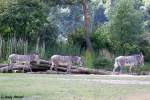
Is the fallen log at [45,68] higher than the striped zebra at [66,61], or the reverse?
the striped zebra at [66,61]

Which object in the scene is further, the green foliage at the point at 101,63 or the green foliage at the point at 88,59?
the green foliage at the point at 88,59

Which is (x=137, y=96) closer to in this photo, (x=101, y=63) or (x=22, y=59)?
(x=22, y=59)

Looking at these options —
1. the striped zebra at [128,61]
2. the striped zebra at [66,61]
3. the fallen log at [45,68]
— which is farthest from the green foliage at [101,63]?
the fallen log at [45,68]

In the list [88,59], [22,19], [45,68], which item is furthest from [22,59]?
[22,19]

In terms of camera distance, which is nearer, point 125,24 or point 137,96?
point 137,96

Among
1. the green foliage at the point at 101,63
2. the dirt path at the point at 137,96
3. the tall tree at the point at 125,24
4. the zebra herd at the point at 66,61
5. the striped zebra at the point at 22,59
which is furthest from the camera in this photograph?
the tall tree at the point at 125,24

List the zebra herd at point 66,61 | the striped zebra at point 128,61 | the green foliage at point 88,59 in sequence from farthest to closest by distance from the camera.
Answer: the green foliage at point 88,59 → the striped zebra at point 128,61 → the zebra herd at point 66,61

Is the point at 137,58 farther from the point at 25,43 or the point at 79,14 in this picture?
the point at 79,14

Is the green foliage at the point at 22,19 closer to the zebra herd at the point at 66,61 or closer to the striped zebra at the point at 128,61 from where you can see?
the zebra herd at the point at 66,61

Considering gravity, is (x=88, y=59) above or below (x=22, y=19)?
below

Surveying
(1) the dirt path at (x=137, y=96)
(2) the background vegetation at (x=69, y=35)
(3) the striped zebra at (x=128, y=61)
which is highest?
(2) the background vegetation at (x=69, y=35)

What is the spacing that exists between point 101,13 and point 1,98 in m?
70.6

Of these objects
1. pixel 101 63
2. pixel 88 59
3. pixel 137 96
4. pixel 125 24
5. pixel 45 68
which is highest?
pixel 125 24

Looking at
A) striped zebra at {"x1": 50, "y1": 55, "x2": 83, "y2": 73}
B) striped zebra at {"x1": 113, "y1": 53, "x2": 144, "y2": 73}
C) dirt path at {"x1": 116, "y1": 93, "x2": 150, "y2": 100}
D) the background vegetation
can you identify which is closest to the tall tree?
the background vegetation
